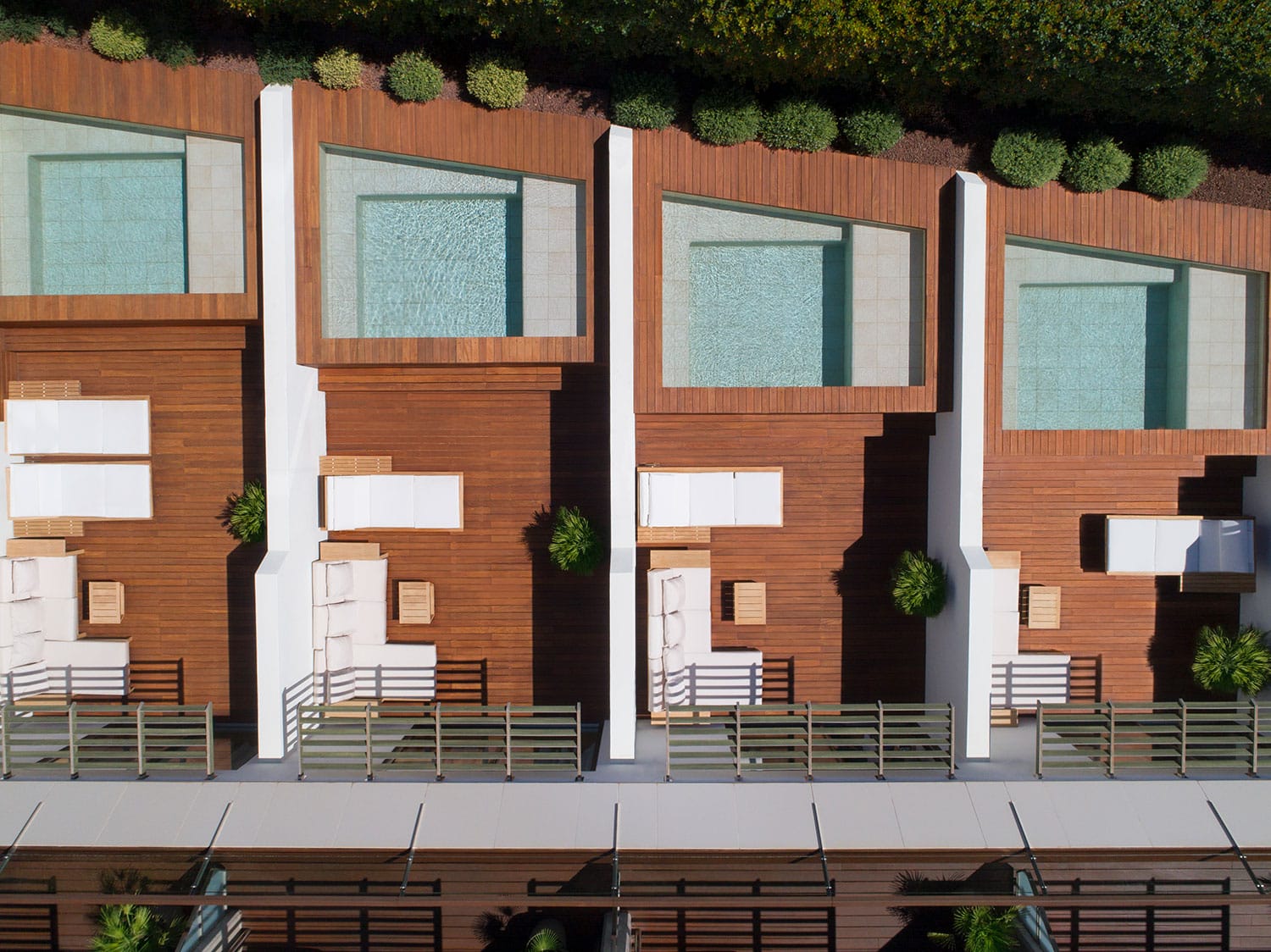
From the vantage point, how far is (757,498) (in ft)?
33.5

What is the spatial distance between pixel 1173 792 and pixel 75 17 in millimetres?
17597

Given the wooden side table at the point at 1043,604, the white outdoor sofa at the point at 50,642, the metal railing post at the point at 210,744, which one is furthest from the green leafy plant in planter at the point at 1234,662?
the white outdoor sofa at the point at 50,642

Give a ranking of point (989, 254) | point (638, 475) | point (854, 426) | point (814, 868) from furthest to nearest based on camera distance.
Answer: point (854, 426)
point (638, 475)
point (989, 254)
point (814, 868)

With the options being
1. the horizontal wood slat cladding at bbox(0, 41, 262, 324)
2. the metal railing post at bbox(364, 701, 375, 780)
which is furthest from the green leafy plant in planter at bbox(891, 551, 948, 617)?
the horizontal wood slat cladding at bbox(0, 41, 262, 324)

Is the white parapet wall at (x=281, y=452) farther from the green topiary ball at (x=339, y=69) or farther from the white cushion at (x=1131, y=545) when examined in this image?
the white cushion at (x=1131, y=545)

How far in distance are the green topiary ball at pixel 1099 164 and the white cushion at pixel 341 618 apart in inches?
459

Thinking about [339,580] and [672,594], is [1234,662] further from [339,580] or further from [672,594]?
[339,580]

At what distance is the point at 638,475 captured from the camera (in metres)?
10.1

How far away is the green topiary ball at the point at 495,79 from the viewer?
9.34 meters

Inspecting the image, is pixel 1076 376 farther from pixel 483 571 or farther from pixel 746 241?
pixel 483 571

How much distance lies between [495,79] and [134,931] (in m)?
11.5

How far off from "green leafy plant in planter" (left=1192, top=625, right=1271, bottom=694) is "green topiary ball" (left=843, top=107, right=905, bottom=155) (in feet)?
27.8

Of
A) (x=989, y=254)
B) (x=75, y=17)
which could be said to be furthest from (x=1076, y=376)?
(x=75, y=17)

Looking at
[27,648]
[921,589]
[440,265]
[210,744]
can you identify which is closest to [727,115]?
[440,265]
